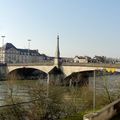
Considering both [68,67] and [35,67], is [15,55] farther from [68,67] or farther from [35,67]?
[68,67]

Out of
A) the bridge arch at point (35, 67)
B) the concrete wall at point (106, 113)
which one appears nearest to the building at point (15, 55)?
the bridge arch at point (35, 67)

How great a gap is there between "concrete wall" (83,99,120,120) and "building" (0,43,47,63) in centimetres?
11816

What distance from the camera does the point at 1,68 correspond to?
84.2m

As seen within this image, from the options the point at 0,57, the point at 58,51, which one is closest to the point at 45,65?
the point at 58,51

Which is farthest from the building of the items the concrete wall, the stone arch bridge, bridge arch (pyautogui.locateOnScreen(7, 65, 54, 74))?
the concrete wall

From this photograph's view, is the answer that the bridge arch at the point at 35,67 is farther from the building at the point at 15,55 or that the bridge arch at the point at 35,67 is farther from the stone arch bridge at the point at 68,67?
the building at the point at 15,55

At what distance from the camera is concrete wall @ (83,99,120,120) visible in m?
9.63

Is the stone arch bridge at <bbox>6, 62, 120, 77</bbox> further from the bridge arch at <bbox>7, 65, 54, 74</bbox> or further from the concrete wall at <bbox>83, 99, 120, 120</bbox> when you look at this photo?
the concrete wall at <bbox>83, 99, 120, 120</bbox>

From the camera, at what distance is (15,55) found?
5625 inches

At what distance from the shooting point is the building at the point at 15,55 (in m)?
136

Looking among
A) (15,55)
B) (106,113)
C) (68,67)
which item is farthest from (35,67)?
(15,55)

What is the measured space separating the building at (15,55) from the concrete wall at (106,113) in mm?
118162

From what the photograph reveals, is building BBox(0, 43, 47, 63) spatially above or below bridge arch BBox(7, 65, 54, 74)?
above

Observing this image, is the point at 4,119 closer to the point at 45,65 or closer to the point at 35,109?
the point at 35,109
